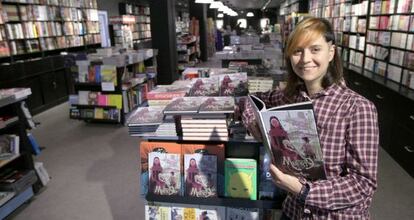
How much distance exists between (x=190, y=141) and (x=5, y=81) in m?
5.19

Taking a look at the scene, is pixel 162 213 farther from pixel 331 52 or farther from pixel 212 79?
pixel 331 52

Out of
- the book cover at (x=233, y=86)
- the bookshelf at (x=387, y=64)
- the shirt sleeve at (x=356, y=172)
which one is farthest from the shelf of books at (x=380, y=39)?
the shirt sleeve at (x=356, y=172)

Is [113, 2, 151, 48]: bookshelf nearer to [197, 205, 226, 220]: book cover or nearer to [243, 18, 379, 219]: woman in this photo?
[197, 205, 226, 220]: book cover

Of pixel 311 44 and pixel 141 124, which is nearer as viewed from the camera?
pixel 311 44

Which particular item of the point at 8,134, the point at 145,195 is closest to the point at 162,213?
the point at 145,195

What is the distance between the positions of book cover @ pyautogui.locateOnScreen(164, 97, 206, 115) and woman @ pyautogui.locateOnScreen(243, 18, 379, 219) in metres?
0.60


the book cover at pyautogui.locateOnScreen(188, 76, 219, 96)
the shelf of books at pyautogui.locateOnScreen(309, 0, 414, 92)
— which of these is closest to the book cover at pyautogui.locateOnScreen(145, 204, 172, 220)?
the book cover at pyautogui.locateOnScreen(188, 76, 219, 96)

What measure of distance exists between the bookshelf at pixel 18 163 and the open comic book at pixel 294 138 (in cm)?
262

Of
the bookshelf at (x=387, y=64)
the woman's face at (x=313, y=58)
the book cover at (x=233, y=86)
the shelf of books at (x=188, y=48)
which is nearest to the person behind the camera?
the woman's face at (x=313, y=58)

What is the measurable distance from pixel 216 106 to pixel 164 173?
454mm

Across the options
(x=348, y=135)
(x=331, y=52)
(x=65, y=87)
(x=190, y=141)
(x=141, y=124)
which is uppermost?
(x=331, y=52)

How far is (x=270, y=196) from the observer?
5.31 ft

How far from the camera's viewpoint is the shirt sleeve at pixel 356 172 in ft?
3.41

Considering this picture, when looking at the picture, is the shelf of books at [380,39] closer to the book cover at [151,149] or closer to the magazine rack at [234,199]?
the magazine rack at [234,199]
